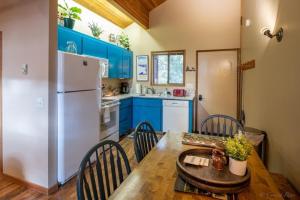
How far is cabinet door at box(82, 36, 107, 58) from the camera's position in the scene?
10.8 ft

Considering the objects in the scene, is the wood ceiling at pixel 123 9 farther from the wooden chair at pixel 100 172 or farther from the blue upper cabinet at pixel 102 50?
the wooden chair at pixel 100 172

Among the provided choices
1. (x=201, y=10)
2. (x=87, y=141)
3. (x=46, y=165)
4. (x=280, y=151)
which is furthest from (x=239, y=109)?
(x=46, y=165)

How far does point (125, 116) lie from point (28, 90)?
2296 mm

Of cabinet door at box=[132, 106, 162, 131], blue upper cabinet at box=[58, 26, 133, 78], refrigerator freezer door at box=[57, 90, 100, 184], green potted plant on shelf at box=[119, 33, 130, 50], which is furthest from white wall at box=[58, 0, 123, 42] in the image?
cabinet door at box=[132, 106, 162, 131]

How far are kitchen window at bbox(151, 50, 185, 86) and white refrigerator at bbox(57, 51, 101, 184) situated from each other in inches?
94.2

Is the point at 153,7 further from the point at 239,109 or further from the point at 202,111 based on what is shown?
the point at 239,109

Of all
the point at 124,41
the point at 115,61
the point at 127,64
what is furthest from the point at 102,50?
the point at 124,41

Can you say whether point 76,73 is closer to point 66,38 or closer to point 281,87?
point 66,38

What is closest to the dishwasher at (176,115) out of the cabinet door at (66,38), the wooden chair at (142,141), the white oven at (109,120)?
the white oven at (109,120)

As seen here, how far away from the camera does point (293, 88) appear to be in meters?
1.56

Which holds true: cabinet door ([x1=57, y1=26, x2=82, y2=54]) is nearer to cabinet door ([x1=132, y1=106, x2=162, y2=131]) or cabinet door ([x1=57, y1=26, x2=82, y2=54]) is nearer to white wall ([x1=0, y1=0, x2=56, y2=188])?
white wall ([x1=0, y1=0, x2=56, y2=188])

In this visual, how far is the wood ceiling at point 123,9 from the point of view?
365 centimetres

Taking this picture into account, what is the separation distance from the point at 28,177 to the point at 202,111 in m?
3.71

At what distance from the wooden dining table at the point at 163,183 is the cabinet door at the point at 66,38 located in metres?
2.08
